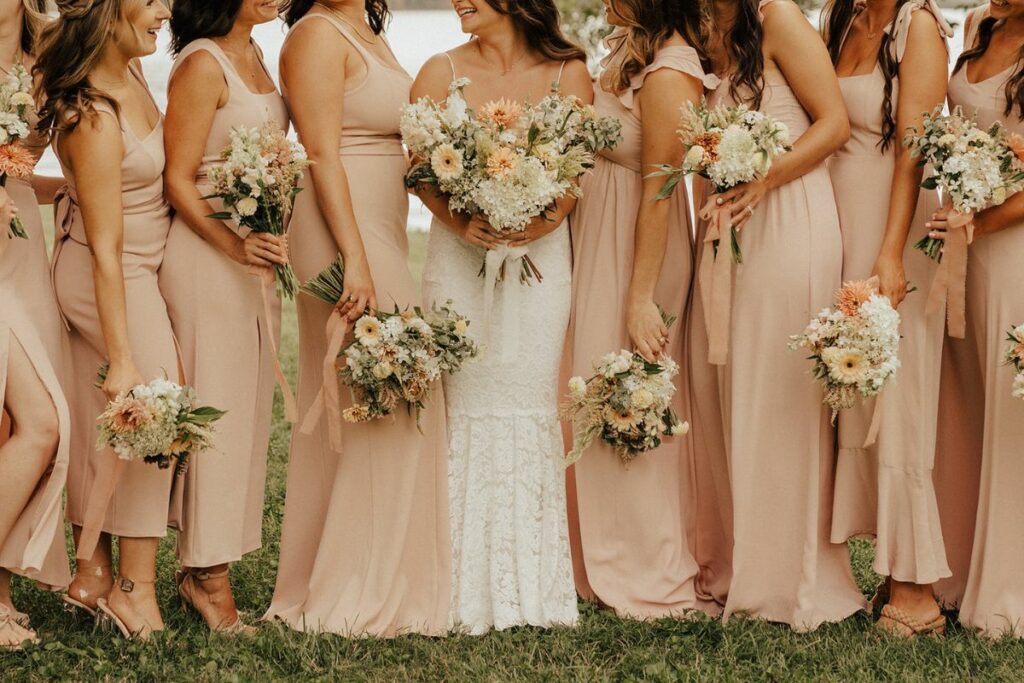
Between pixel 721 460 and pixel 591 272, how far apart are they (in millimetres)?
1063

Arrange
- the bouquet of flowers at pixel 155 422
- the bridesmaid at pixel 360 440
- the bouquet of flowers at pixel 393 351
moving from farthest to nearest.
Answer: the bridesmaid at pixel 360 440, the bouquet of flowers at pixel 393 351, the bouquet of flowers at pixel 155 422

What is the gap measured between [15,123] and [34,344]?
901 mm

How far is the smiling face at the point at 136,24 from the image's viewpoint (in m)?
4.89

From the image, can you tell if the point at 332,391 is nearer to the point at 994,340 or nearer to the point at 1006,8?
the point at 994,340

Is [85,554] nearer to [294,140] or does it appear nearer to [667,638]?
[294,140]

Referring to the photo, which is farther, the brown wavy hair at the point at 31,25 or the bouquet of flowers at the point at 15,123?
the brown wavy hair at the point at 31,25

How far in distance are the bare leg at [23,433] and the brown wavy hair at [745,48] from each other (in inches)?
122

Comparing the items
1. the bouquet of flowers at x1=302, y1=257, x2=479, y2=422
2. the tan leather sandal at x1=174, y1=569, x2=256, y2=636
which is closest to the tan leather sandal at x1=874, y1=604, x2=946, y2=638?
the bouquet of flowers at x1=302, y1=257, x2=479, y2=422

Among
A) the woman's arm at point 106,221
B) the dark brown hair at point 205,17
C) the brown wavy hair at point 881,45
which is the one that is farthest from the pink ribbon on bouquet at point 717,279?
the woman's arm at point 106,221

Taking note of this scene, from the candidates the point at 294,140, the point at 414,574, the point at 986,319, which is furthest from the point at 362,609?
the point at 986,319

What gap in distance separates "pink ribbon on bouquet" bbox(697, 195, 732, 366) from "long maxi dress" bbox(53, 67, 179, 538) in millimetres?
2237

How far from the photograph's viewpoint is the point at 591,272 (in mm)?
5562

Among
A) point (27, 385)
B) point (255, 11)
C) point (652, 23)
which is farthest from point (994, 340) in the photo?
point (27, 385)

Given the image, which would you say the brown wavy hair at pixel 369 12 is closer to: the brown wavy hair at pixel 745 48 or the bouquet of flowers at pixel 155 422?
the brown wavy hair at pixel 745 48
